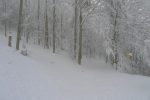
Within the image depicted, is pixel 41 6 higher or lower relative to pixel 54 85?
higher

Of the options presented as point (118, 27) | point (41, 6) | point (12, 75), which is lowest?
point (12, 75)

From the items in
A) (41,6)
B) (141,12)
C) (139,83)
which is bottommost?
(139,83)

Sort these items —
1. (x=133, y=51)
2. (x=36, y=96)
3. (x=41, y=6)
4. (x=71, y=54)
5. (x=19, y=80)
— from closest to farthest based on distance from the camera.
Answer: (x=36, y=96)
(x=19, y=80)
(x=133, y=51)
(x=71, y=54)
(x=41, y=6)

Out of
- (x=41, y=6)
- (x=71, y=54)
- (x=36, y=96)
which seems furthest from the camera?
(x=41, y=6)

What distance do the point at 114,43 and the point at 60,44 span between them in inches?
631

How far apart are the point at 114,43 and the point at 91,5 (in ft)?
16.1

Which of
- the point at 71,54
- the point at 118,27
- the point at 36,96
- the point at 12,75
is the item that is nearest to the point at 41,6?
the point at 71,54

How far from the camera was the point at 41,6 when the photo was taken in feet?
101

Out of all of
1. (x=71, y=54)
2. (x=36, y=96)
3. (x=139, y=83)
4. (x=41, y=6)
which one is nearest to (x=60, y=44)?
(x=41, y=6)

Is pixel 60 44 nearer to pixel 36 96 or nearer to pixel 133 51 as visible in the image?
pixel 133 51

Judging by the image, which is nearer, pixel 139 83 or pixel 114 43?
pixel 139 83

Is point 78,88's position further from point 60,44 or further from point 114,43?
point 60,44

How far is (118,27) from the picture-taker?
17625 millimetres

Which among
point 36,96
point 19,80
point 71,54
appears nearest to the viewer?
point 36,96
